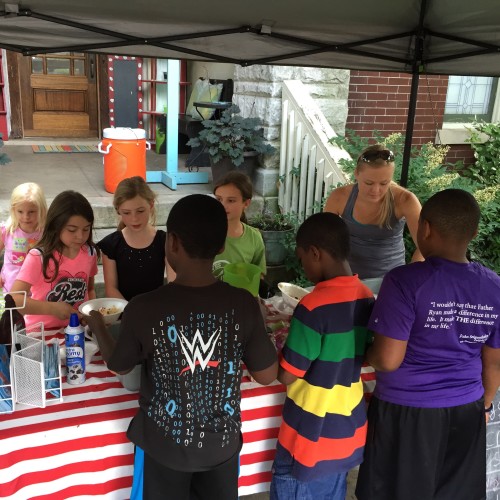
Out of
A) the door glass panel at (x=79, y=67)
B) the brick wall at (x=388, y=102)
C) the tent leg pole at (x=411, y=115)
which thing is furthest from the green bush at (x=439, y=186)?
the door glass panel at (x=79, y=67)

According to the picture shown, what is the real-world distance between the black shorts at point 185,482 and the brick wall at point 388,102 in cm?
556

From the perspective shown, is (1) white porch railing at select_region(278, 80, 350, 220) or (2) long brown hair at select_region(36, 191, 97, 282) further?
(1) white porch railing at select_region(278, 80, 350, 220)

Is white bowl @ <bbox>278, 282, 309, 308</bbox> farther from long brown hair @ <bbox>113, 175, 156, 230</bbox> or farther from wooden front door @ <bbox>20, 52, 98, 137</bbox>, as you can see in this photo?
wooden front door @ <bbox>20, 52, 98, 137</bbox>

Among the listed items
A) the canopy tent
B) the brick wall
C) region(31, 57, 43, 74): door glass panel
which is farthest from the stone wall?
region(31, 57, 43, 74): door glass panel

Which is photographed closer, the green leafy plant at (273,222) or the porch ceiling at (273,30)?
the porch ceiling at (273,30)

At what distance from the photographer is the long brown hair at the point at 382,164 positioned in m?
2.75

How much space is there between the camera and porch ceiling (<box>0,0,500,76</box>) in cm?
252

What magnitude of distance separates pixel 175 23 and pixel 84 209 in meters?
1.02

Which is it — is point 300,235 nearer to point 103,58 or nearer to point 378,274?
point 378,274

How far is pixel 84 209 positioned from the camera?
8.50 feet

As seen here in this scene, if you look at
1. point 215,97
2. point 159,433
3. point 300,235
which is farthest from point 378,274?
point 215,97

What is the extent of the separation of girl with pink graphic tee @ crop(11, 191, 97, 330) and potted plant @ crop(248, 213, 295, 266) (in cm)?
294

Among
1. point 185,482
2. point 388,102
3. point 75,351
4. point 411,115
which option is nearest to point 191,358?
point 185,482

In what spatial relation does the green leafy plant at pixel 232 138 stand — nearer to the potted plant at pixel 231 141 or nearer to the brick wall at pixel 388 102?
the potted plant at pixel 231 141
